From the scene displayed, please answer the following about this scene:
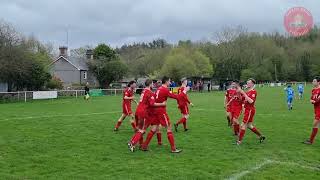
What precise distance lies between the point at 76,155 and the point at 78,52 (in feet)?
339

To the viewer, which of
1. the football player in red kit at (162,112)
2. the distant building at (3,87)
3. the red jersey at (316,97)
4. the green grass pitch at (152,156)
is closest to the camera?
the green grass pitch at (152,156)

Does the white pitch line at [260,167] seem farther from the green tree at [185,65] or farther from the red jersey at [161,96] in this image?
the green tree at [185,65]

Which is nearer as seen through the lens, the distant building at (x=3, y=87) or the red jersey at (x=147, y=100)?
the red jersey at (x=147, y=100)

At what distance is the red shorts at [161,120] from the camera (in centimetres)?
1234

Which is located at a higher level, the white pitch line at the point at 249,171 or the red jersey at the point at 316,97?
the red jersey at the point at 316,97

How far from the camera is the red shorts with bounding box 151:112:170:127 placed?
12.3m

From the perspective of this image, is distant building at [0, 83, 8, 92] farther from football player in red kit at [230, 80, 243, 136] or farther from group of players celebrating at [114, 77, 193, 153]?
group of players celebrating at [114, 77, 193, 153]

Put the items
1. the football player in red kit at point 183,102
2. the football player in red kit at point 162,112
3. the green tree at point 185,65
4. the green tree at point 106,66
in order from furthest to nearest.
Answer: the green tree at point 185,65, the green tree at point 106,66, the football player in red kit at point 183,102, the football player in red kit at point 162,112

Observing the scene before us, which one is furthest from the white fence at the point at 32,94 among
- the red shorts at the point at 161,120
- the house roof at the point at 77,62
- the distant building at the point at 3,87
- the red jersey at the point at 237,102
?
the red shorts at the point at 161,120

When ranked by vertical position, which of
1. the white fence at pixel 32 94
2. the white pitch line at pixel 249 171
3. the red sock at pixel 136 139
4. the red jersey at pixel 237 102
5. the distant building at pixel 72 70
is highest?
the distant building at pixel 72 70

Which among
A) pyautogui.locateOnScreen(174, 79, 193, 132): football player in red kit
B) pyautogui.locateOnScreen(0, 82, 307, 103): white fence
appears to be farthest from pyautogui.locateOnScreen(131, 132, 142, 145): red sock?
pyautogui.locateOnScreen(0, 82, 307, 103): white fence

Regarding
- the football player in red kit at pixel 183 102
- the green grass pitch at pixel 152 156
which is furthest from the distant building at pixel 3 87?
the football player in red kit at pixel 183 102

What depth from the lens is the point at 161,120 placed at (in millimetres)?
12391

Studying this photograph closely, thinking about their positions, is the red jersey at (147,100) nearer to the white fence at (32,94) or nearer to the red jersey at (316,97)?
the red jersey at (316,97)
